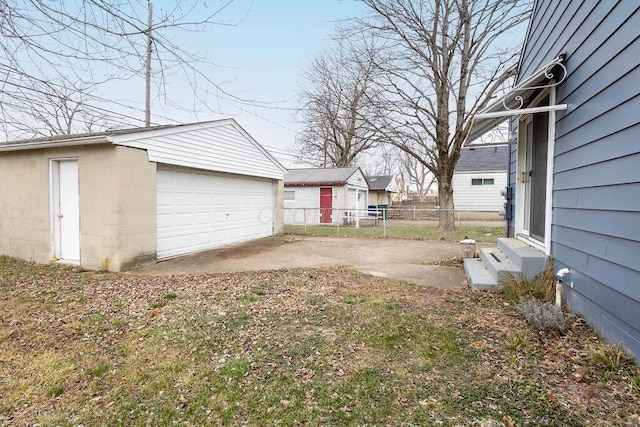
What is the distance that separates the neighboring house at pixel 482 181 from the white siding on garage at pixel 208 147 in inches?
668

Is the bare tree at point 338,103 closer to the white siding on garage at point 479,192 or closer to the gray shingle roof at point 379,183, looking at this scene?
the gray shingle roof at point 379,183

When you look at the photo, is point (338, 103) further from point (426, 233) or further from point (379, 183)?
point (379, 183)

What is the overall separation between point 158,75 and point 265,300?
298cm

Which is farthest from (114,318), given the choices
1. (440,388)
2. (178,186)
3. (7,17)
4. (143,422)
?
(178,186)

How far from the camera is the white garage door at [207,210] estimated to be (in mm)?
7430

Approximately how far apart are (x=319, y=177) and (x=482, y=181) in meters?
12.3

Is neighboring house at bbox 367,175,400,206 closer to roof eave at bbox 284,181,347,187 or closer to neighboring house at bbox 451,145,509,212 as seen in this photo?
neighboring house at bbox 451,145,509,212

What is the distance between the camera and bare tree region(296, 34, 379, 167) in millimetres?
12836

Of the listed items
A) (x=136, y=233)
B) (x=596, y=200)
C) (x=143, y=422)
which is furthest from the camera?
(x=136, y=233)

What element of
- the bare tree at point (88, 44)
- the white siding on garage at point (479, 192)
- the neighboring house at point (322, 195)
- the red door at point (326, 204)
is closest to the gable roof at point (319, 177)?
the neighboring house at point (322, 195)

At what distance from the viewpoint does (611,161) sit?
271 centimetres

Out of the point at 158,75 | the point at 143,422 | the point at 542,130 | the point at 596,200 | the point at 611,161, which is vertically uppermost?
the point at 158,75

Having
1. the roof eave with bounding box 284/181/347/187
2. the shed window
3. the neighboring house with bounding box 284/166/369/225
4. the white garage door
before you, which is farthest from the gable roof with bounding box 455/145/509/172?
the white garage door

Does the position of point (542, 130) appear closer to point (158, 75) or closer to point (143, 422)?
point (158, 75)
